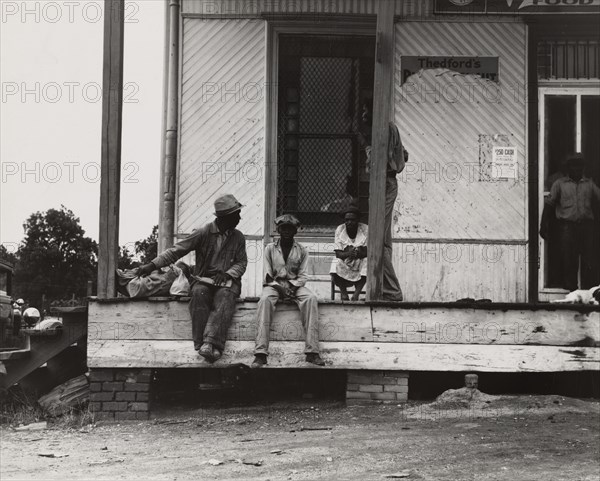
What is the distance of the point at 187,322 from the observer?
313 inches

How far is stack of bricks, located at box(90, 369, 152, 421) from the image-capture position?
7977 mm

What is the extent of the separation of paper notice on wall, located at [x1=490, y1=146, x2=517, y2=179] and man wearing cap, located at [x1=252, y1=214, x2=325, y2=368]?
2.98 metres

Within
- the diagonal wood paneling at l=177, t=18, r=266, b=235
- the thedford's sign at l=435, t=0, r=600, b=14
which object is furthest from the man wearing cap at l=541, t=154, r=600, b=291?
the diagonal wood paneling at l=177, t=18, r=266, b=235

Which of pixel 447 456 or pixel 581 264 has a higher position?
pixel 581 264

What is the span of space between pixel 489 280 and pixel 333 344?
276 centimetres

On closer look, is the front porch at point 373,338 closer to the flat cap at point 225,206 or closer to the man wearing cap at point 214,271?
the man wearing cap at point 214,271

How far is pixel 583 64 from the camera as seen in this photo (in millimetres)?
10070

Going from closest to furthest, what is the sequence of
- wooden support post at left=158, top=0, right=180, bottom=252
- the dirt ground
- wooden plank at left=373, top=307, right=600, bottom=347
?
the dirt ground
wooden plank at left=373, top=307, right=600, bottom=347
wooden support post at left=158, top=0, right=180, bottom=252

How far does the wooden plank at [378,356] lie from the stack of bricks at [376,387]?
0.11 meters

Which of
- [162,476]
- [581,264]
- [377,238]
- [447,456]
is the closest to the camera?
[162,476]

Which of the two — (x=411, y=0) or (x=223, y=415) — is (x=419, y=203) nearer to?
(x=411, y=0)

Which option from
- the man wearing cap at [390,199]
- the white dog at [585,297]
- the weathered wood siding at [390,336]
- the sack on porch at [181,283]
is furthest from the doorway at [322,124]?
the white dog at [585,297]

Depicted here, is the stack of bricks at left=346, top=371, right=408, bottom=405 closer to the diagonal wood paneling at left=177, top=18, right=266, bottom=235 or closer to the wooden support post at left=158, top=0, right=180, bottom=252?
the diagonal wood paneling at left=177, top=18, right=266, bottom=235

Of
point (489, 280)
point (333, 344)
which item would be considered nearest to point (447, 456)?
point (333, 344)
